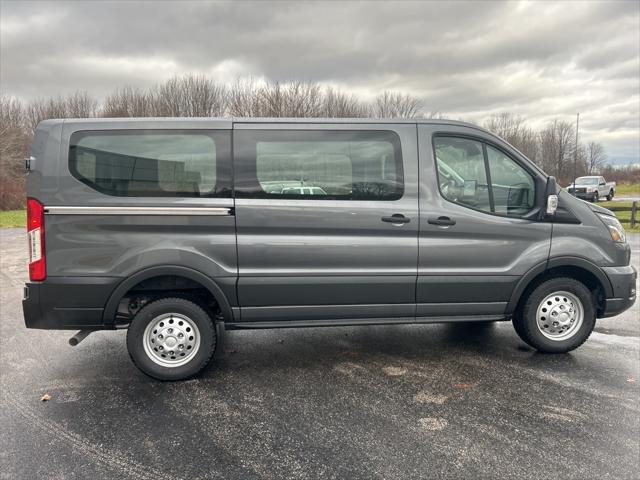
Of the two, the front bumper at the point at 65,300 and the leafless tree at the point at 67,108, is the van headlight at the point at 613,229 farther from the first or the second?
Answer: the leafless tree at the point at 67,108

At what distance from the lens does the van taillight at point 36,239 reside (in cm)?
348

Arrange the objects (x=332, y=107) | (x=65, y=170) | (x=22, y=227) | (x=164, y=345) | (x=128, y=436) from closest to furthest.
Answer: (x=128, y=436) → (x=65, y=170) → (x=164, y=345) → (x=22, y=227) → (x=332, y=107)

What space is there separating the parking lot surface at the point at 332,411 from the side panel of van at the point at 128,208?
760 mm

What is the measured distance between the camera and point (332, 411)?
10.6 feet

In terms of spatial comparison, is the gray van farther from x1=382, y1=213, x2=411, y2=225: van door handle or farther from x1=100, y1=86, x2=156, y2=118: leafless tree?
x1=100, y1=86, x2=156, y2=118: leafless tree

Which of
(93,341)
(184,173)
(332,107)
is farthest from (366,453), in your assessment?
(332,107)

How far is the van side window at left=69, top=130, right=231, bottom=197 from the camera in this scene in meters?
3.56

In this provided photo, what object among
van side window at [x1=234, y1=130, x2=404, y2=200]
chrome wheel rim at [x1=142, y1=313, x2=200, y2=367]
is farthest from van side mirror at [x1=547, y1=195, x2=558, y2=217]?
chrome wheel rim at [x1=142, y1=313, x2=200, y2=367]

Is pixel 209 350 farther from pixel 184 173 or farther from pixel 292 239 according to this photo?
pixel 184 173

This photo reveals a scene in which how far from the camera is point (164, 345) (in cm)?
375

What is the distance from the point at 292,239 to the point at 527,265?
2161 millimetres

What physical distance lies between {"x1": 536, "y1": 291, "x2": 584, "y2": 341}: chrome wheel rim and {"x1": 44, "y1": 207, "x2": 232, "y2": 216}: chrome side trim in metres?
3.08

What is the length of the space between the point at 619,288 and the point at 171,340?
4118 millimetres

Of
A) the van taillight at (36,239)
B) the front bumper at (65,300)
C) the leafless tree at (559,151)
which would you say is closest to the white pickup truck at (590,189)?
the leafless tree at (559,151)
